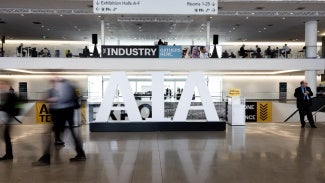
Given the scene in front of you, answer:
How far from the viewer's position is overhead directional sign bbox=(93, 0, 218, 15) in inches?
452

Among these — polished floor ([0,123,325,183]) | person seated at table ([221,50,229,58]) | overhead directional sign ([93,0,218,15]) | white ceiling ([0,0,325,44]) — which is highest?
white ceiling ([0,0,325,44])

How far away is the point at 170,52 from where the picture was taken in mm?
22344

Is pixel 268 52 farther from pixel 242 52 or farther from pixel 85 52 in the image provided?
pixel 85 52

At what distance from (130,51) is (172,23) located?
634 cm

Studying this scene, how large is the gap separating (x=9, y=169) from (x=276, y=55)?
2081 centimetres

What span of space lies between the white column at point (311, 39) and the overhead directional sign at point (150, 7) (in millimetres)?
14753

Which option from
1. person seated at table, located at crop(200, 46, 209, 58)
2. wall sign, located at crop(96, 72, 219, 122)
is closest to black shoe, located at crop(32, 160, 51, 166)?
wall sign, located at crop(96, 72, 219, 122)

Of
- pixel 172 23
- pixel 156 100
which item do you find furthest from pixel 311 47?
pixel 156 100

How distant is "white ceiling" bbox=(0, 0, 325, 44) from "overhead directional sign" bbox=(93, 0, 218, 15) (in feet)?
27.7

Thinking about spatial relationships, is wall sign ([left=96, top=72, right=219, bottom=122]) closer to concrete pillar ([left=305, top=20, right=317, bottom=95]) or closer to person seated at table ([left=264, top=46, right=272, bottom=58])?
person seated at table ([left=264, top=46, right=272, bottom=58])

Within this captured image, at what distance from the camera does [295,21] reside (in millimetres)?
24719

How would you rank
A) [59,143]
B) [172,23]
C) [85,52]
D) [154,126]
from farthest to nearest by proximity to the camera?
[172,23] < [85,52] < [154,126] < [59,143]

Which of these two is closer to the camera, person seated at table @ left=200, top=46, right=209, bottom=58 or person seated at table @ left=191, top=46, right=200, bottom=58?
person seated at table @ left=191, top=46, right=200, bottom=58

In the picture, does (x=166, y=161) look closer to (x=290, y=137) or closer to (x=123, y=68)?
(x=290, y=137)
